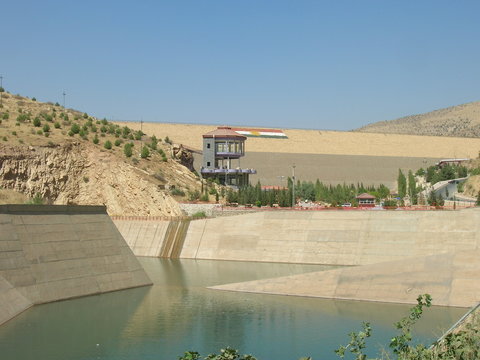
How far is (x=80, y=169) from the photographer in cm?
7156

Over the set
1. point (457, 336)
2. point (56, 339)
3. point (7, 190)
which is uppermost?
point (7, 190)

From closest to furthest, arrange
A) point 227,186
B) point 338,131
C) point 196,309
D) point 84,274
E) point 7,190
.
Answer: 1. point 196,309
2. point 84,274
3. point 7,190
4. point 227,186
5. point 338,131

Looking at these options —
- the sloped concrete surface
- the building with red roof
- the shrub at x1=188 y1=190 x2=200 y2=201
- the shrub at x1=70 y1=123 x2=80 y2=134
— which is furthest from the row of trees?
the sloped concrete surface

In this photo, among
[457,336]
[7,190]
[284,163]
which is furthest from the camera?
[284,163]

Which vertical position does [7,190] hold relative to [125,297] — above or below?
above

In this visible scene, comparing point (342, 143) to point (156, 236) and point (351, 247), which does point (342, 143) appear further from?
point (351, 247)

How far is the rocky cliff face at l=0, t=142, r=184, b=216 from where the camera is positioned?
67.5 m

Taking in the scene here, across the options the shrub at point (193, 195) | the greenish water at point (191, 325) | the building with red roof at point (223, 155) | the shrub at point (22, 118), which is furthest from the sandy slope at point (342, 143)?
the greenish water at point (191, 325)

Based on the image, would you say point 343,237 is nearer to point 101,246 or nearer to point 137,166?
point 101,246

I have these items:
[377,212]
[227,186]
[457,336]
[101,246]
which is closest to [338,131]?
[227,186]

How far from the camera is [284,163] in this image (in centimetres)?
11462

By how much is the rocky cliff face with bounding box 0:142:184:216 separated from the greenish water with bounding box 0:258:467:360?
28493 mm

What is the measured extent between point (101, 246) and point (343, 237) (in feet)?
71.3

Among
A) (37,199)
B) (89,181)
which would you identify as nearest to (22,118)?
(89,181)
